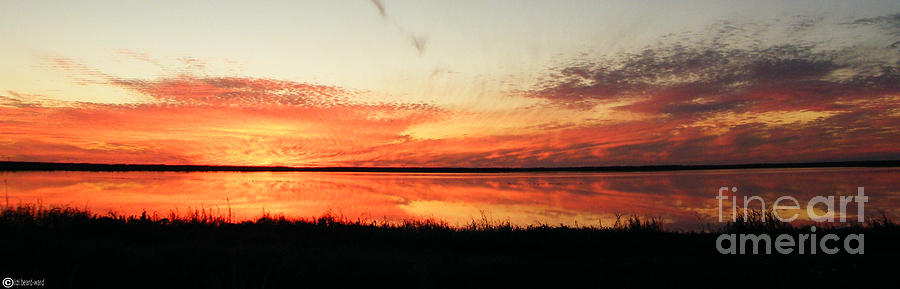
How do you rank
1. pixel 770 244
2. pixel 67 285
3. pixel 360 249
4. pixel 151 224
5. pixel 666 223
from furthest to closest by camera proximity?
pixel 666 223 < pixel 151 224 < pixel 770 244 < pixel 360 249 < pixel 67 285

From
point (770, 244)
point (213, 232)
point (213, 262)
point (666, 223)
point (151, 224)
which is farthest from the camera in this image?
point (666, 223)

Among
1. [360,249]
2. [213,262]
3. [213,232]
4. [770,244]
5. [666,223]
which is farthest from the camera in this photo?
[666,223]

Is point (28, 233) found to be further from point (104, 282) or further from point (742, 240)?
point (742, 240)

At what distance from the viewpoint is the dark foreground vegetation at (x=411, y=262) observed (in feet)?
31.1

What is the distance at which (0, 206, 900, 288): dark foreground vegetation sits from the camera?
947 cm

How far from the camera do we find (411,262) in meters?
10.7

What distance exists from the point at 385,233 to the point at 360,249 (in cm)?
319

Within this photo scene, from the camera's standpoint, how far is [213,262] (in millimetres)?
10438

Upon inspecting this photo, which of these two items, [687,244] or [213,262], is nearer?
[213,262]

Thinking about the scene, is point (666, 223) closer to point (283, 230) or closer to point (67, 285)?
point (283, 230)

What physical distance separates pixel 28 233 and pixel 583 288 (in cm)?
1322

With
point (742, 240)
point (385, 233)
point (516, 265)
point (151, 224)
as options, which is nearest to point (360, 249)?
point (385, 233)

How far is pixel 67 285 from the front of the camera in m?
9.00

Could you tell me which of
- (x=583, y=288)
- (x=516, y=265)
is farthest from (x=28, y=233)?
(x=583, y=288)
